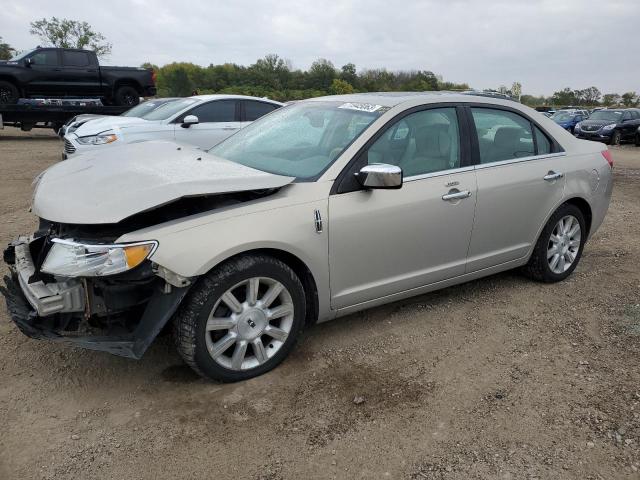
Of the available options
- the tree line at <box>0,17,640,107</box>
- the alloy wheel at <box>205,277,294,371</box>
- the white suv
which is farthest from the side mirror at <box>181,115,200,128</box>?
the tree line at <box>0,17,640,107</box>

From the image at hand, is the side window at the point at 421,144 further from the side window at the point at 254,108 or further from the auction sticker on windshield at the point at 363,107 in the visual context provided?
the side window at the point at 254,108

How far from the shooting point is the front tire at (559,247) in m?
4.46

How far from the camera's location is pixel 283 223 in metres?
3.00

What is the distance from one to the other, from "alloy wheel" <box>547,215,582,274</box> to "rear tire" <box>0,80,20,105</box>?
1607 centimetres

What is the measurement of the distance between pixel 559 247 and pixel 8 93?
53.9 ft

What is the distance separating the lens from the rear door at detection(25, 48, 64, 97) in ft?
52.4

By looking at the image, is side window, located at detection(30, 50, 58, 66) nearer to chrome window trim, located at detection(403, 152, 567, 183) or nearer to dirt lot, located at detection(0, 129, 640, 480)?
dirt lot, located at detection(0, 129, 640, 480)

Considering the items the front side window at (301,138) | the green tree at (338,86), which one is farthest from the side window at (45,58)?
the green tree at (338,86)

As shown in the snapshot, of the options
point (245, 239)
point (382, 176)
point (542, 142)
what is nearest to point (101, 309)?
point (245, 239)

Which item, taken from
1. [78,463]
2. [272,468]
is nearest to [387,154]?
[272,468]

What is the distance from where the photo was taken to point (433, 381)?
3125 mm

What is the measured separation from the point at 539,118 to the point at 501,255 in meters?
1.25

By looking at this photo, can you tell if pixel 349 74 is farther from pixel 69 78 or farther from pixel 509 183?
pixel 509 183

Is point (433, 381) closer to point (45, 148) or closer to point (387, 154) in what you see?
point (387, 154)
